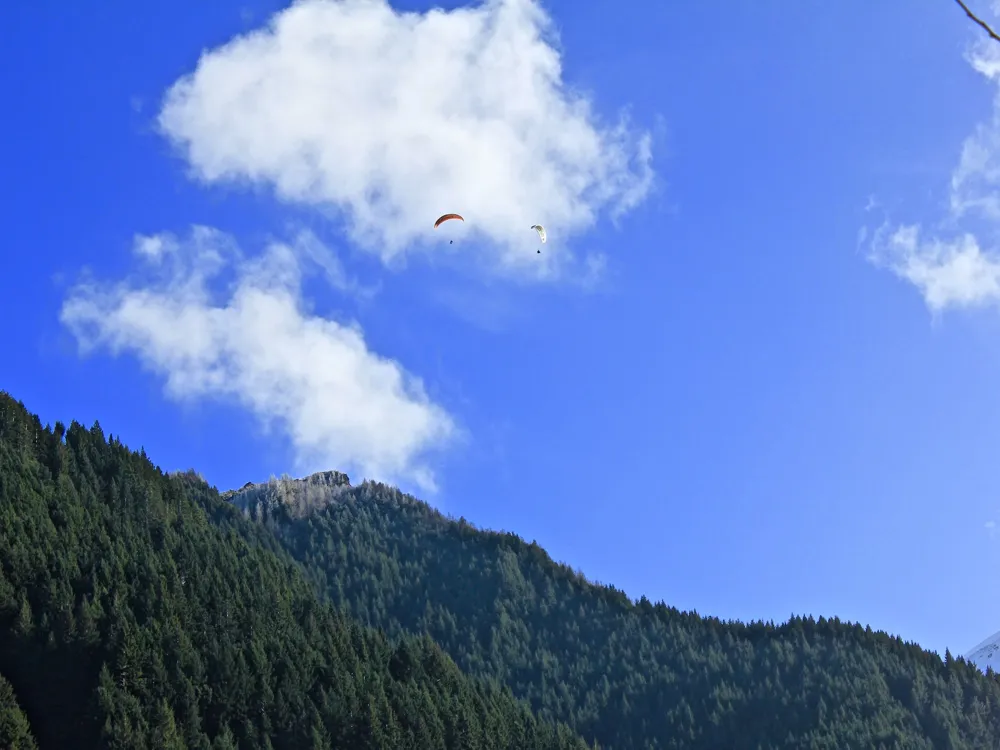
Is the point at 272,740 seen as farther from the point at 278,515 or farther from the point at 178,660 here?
the point at 278,515

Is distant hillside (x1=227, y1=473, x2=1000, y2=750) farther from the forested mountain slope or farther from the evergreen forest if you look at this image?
the forested mountain slope

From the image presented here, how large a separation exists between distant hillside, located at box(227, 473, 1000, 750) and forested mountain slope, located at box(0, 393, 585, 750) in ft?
73.0

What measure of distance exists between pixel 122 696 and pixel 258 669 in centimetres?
1605

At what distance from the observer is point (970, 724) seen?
130 metres

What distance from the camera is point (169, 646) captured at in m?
92.9

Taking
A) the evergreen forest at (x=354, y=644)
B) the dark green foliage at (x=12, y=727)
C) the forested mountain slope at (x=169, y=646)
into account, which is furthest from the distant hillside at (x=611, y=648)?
the dark green foliage at (x=12, y=727)

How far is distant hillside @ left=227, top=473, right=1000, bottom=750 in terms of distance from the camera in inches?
5089

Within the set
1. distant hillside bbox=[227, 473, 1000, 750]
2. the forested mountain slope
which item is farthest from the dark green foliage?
distant hillside bbox=[227, 473, 1000, 750]

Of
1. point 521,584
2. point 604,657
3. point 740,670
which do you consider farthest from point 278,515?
point 740,670

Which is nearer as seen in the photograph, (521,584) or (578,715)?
(578,715)

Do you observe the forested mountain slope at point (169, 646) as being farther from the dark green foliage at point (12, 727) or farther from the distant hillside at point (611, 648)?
the distant hillside at point (611, 648)

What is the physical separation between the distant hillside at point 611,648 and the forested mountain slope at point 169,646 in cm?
2226

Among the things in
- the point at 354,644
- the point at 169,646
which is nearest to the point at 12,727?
the point at 169,646

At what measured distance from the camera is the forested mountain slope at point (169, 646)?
84875mm
